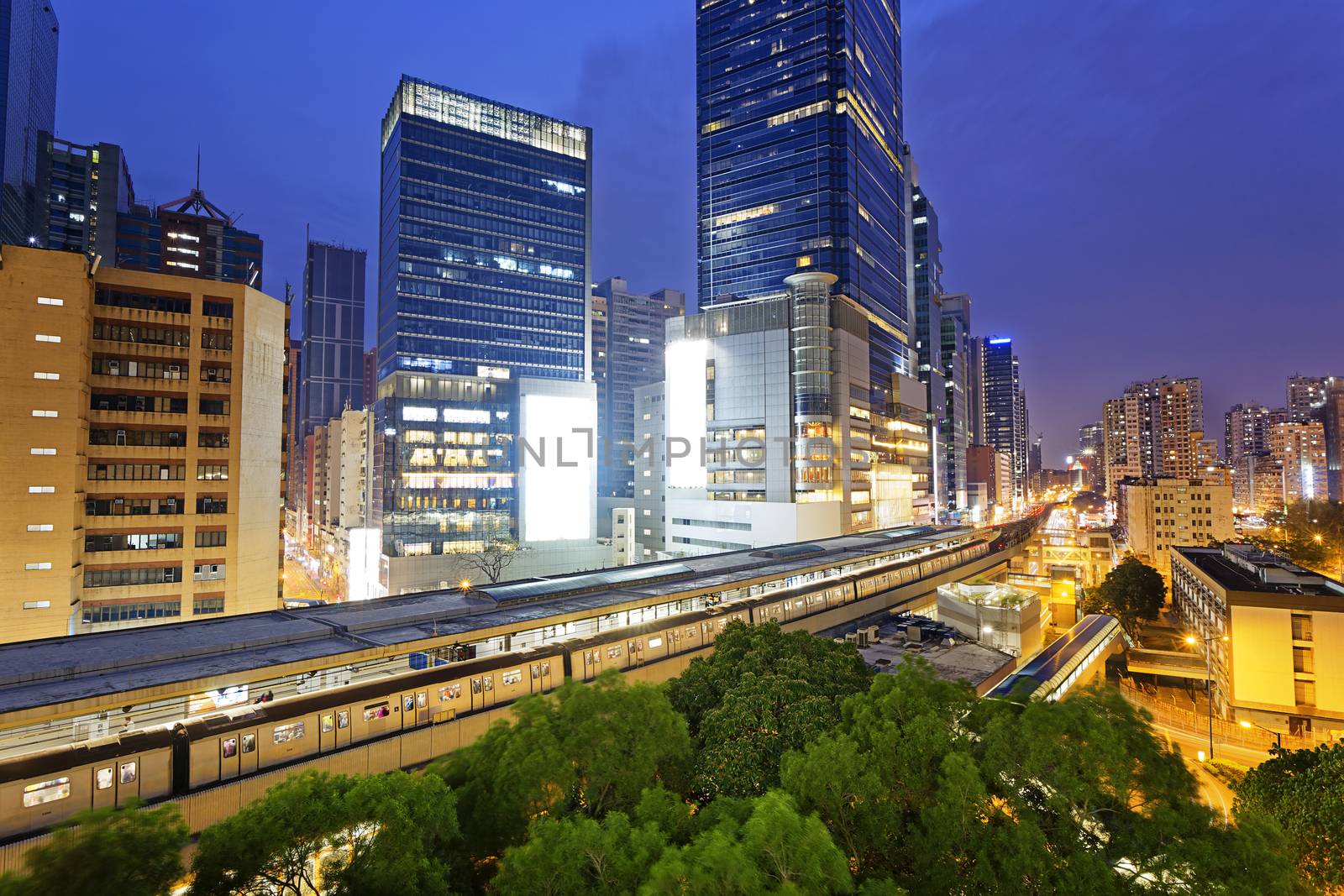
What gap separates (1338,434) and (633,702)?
225453mm

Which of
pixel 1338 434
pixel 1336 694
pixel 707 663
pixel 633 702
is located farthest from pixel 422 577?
pixel 1338 434

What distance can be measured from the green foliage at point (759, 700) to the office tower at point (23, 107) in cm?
10791

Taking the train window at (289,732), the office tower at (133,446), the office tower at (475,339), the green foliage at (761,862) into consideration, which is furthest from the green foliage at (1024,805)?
the office tower at (475,339)

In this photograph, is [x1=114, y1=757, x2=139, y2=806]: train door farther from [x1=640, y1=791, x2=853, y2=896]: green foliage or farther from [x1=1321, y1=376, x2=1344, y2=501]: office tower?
[x1=1321, y1=376, x2=1344, y2=501]: office tower

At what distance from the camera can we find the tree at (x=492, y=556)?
86.6m

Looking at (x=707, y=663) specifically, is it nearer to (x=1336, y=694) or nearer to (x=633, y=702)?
(x=633, y=702)

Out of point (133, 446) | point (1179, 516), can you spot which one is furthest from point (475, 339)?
point (1179, 516)

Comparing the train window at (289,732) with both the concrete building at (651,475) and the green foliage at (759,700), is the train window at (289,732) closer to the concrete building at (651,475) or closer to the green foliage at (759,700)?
the green foliage at (759,700)

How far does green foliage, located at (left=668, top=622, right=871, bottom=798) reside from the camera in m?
18.4

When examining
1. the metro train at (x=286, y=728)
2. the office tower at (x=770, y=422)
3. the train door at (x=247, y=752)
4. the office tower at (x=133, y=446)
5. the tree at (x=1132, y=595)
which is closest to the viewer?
the metro train at (x=286, y=728)

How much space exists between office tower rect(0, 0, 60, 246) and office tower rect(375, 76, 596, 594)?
4809 centimetres

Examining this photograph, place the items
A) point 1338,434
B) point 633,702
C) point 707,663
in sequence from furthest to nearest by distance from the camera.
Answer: point 1338,434 < point 707,663 < point 633,702

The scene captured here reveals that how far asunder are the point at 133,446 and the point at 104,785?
41174 millimetres

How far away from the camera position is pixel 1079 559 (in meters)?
112
